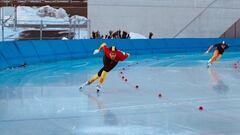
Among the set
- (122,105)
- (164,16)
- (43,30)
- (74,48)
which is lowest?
(74,48)

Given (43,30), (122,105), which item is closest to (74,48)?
(43,30)

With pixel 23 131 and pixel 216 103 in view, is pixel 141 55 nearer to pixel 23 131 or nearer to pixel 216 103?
pixel 216 103

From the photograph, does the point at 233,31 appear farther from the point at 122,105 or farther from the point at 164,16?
the point at 122,105

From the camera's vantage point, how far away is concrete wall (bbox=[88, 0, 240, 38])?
3775 centimetres

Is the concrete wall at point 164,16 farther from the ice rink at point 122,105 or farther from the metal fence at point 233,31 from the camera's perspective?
the ice rink at point 122,105

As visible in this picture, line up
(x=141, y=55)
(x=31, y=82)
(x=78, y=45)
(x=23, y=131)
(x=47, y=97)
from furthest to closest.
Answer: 1. (x=141, y=55)
2. (x=78, y=45)
3. (x=31, y=82)
4. (x=47, y=97)
5. (x=23, y=131)

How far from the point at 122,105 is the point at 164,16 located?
28.6 m

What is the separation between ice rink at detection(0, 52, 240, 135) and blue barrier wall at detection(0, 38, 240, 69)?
345cm

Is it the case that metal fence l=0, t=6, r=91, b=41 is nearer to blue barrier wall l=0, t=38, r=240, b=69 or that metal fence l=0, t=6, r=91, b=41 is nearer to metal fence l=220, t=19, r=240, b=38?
blue barrier wall l=0, t=38, r=240, b=69

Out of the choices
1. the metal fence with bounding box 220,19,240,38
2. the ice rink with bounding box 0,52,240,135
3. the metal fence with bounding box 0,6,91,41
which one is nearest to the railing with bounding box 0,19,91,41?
the metal fence with bounding box 0,6,91,41

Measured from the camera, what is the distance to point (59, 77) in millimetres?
16906

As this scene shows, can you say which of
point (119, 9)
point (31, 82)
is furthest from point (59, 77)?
point (119, 9)

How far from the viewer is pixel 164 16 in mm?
38750

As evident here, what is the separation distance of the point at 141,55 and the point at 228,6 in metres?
12.9
